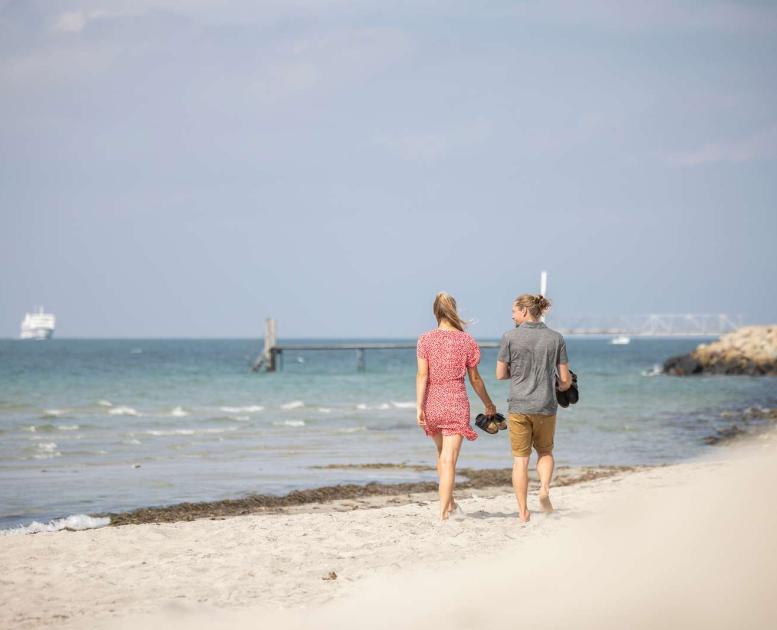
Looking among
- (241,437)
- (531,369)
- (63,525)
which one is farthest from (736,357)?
(531,369)

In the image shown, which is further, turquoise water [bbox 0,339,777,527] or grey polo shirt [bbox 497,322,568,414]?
turquoise water [bbox 0,339,777,527]

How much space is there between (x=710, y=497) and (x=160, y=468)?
1069 cm

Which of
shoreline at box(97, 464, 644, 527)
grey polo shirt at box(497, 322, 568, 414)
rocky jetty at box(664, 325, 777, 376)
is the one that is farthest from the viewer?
rocky jetty at box(664, 325, 777, 376)

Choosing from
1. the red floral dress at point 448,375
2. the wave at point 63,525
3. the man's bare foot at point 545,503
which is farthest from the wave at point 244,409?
the red floral dress at point 448,375

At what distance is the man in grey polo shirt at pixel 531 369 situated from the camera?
7660 millimetres

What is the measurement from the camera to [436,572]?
20.0ft

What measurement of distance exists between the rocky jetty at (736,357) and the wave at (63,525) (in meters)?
50.0

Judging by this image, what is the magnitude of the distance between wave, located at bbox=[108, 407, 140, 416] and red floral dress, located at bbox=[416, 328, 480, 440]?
20.5m

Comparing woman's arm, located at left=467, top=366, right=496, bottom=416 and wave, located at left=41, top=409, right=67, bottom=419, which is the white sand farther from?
wave, located at left=41, top=409, right=67, bottom=419

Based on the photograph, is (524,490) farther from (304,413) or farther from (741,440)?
(304,413)

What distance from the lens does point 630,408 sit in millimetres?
29125

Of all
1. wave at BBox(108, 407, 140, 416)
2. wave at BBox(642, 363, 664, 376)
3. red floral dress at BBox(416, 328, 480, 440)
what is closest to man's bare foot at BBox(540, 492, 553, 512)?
red floral dress at BBox(416, 328, 480, 440)

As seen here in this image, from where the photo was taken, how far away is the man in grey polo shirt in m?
7.66

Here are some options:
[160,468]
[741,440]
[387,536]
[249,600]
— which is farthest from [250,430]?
[249,600]
